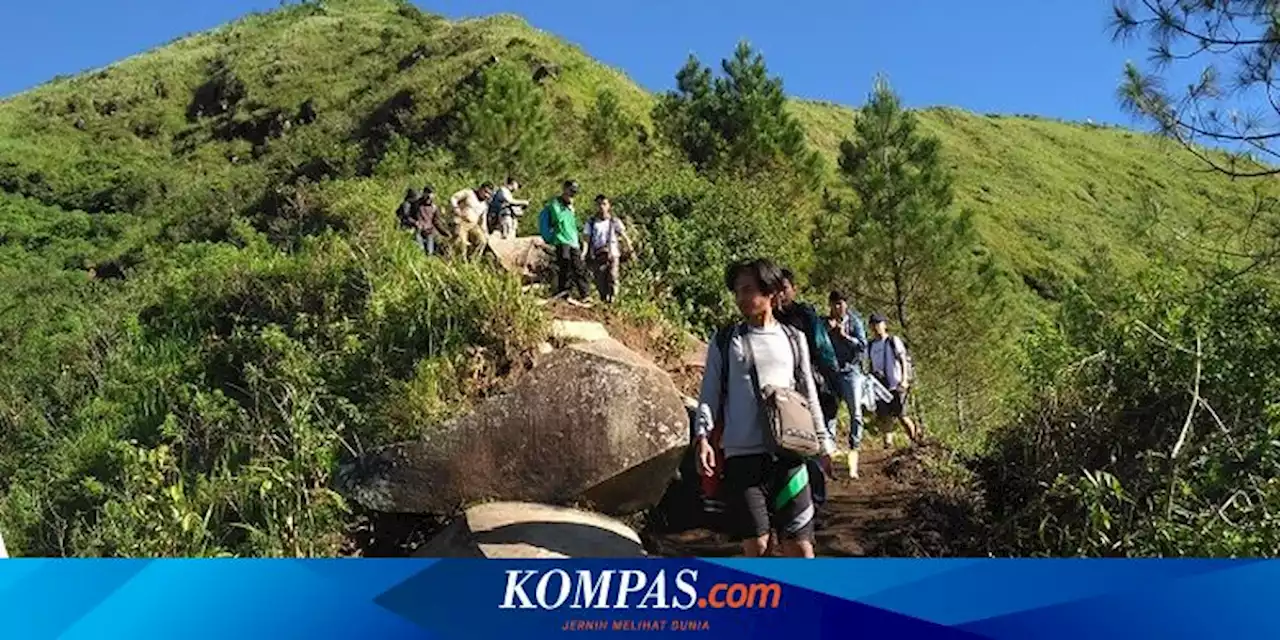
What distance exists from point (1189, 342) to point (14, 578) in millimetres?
6202

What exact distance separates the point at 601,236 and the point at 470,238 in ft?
8.76

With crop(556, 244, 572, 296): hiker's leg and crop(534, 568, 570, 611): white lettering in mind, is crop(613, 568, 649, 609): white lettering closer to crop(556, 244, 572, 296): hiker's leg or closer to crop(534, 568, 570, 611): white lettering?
crop(534, 568, 570, 611): white lettering

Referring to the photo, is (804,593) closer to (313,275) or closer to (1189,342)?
(1189,342)

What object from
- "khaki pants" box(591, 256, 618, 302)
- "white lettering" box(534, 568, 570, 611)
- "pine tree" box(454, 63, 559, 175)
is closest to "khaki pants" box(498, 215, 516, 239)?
"khaki pants" box(591, 256, 618, 302)

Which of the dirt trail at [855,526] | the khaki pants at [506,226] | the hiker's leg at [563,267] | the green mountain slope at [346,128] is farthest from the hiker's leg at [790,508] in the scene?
the green mountain slope at [346,128]

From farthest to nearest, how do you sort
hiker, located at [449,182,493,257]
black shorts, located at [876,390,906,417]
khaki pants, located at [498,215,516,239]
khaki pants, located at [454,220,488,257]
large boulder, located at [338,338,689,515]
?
khaki pants, located at [498,215,516,239] < hiker, located at [449,182,493,257] < khaki pants, located at [454,220,488,257] < black shorts, located at [876,390,906,417] < large boulder, located at [338,338,689,515]

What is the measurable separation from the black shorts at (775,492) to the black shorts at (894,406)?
201 inches

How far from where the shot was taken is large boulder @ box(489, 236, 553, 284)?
14.8 m

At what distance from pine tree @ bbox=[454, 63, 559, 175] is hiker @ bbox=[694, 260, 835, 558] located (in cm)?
2153

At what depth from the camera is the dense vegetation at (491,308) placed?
682 cm

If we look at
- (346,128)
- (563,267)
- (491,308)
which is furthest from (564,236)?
(346,128)

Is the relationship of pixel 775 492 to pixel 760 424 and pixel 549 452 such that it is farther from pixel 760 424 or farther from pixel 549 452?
pixel 549 452

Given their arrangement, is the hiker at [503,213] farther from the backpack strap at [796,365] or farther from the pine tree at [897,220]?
the backpack strap at [796,365]

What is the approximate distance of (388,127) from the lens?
3862cm
